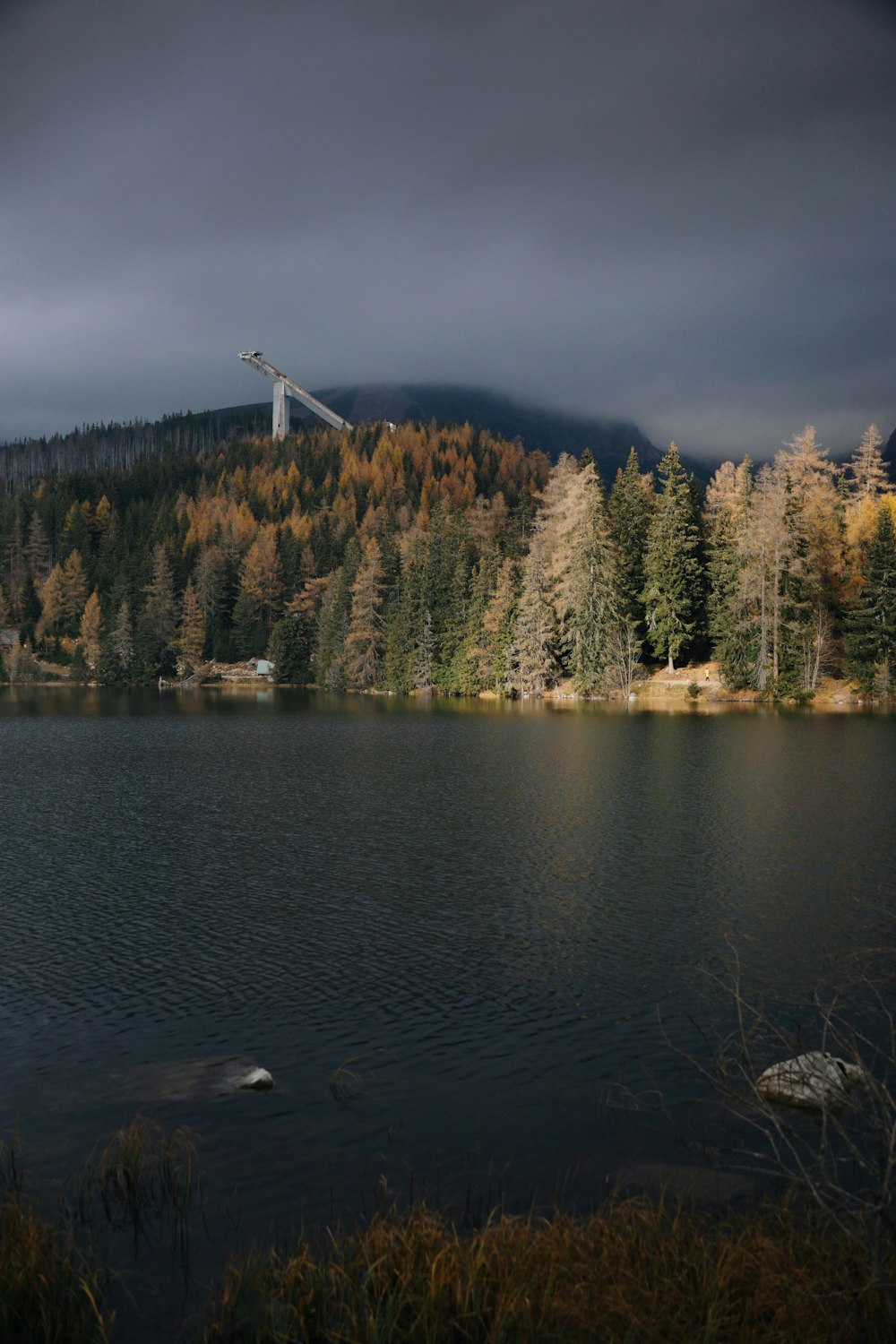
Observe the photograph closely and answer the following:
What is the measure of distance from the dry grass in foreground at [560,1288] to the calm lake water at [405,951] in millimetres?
1487

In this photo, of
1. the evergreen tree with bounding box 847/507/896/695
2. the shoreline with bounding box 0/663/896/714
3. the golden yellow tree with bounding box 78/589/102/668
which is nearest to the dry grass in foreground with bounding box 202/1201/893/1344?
the shoreline with bounding box 0/663/896/714

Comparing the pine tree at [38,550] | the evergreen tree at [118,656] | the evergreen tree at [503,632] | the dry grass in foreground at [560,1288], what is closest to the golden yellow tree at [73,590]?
the pine tree at [38,550]

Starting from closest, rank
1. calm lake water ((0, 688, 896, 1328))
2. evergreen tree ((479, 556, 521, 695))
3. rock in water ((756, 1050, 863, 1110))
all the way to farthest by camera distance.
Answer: rock in water ((756, 1050, 863, 1110)), calm lake water ((0, 688, 896, 1328)), evergreen tree ((479, 556, 521, 695))

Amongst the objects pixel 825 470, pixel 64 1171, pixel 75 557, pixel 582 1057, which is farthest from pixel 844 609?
pixel 75 557

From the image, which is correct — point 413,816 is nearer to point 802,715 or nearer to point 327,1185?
point 327,1185

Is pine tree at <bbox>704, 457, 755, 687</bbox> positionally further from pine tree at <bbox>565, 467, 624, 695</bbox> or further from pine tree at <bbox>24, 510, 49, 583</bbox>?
pine tree at <bbox>24, 510, 49, 583</bbox>

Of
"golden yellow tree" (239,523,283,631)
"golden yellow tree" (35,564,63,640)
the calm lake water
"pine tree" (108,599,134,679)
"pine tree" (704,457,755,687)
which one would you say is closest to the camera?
the calm lake water

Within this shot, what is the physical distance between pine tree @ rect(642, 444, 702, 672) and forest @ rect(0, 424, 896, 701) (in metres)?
0.21

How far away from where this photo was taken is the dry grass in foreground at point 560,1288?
6754 millimetres

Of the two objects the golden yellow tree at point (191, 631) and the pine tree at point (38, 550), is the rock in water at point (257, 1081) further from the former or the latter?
the pine tree at point (38, 550)

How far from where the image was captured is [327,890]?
21.3 meters

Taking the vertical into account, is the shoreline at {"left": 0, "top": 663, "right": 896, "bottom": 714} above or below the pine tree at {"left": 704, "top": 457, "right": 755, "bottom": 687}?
below

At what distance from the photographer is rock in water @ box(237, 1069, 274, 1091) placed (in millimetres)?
11820

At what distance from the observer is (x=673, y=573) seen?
83.6 meters
